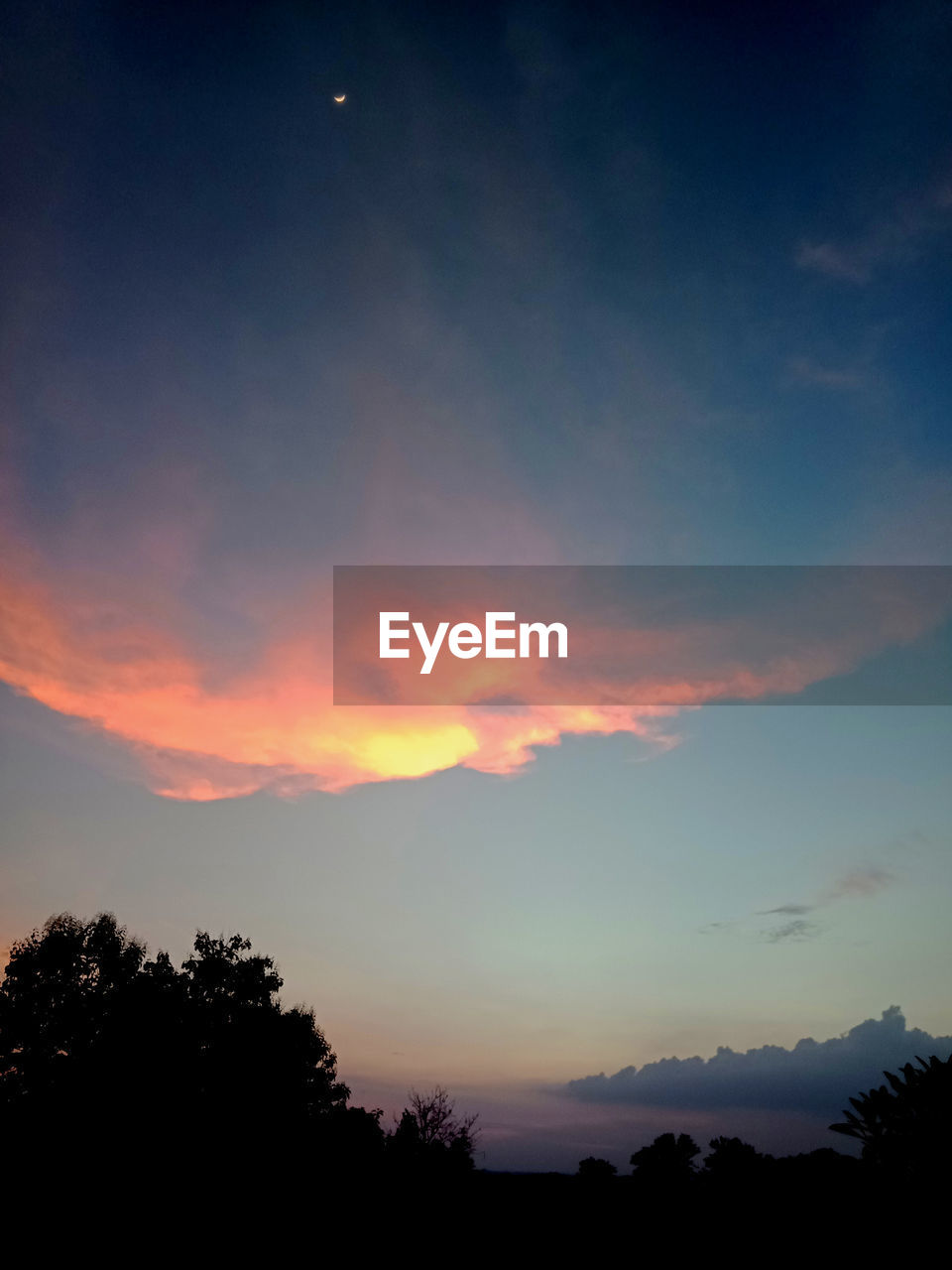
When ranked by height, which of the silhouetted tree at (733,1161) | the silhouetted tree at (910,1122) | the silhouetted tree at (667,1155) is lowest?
the silhouetted tree at (667,1155)

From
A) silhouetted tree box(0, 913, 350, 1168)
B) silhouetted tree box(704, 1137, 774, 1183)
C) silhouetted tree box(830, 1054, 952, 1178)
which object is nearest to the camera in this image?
silhouetted tree box(830, 1054, 952, 1178)

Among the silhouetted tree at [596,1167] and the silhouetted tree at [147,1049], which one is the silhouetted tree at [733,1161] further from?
the silhouetted tree at [147,1049]

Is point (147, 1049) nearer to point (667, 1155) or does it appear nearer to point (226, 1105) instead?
point (226, 1105)

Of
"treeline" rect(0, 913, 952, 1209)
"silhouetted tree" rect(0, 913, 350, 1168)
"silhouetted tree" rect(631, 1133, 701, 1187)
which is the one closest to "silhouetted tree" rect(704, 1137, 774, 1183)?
"treeline" rect(0, 913, 952, 1209)

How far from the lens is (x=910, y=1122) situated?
23.0 m

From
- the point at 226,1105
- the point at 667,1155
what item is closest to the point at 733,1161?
the point at 667,1155

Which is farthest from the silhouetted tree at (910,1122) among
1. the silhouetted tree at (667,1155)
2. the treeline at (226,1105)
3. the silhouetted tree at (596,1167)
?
the silhouetted tree at (667,1155)

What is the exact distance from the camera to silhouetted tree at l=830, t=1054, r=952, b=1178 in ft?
73.4

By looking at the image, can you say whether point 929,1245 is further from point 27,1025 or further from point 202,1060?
point 27,1025

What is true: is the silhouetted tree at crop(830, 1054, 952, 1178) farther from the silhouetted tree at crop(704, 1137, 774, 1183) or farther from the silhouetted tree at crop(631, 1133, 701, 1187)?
the silhouetted tree at crop(631, 1133, 701, 1187)

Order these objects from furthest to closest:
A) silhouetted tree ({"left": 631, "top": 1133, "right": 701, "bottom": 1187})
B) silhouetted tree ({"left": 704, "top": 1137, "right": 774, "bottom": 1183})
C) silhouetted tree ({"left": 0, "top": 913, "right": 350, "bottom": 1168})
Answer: silhouetted tree ({"left": 631, "top": 1133, "right": 701, "bottom": 1187}) < silhouetted tree ({"left": 0, "top": 913, "right": 350, "bottom": 1168}) < silhouetted tree ({"left": 704, "top": 1137, "right": 774, "bottom": 1183})

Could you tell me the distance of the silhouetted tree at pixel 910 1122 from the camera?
22.4m

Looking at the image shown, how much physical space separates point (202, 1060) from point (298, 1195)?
24.2m

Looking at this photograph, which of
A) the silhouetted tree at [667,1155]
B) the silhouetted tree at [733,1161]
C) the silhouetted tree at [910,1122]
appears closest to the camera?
the silhouetted tree at [910,1122]
